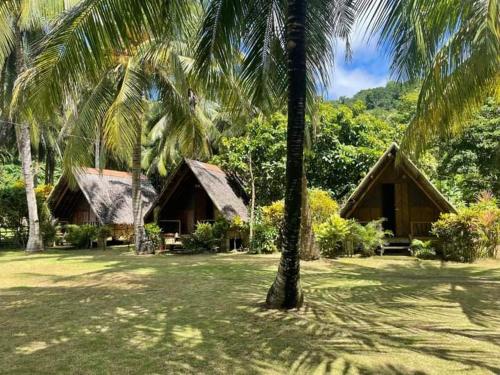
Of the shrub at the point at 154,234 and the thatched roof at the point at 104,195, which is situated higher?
the thatched roof at the point at 104,195

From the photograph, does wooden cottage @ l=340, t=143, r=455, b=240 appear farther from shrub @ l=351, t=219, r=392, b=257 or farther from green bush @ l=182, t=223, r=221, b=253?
green bush @ l=182, t=223, r=221, b=253

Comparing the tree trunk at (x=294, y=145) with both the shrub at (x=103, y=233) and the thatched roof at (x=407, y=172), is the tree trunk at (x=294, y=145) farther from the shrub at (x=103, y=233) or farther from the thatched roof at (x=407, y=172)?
the shrub at (x=103, y=233)

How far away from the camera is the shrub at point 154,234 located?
60.5ft

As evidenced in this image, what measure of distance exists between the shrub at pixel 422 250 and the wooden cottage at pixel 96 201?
1288 cm

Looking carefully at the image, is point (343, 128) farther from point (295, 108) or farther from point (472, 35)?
point (295, 108)

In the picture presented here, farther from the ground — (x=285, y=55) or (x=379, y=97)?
(x=379, y=97)

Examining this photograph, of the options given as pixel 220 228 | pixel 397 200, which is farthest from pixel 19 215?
pixel 397 200

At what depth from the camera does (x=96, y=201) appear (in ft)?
71.6

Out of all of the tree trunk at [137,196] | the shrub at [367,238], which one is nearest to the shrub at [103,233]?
the tree trunk at [137,196]

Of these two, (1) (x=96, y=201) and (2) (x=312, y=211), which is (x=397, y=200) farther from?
(1) (x=96, y=201)

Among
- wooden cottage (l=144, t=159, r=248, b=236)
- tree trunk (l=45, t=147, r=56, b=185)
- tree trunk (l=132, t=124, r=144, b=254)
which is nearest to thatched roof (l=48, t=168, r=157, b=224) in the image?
wooden cottage (l=144, t=159, r=248, b=236)

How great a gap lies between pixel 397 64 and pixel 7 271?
10.4 m

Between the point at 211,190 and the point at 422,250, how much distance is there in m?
8.11

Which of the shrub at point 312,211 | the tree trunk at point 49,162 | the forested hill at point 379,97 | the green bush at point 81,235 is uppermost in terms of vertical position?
the forested hill at point 379,97
